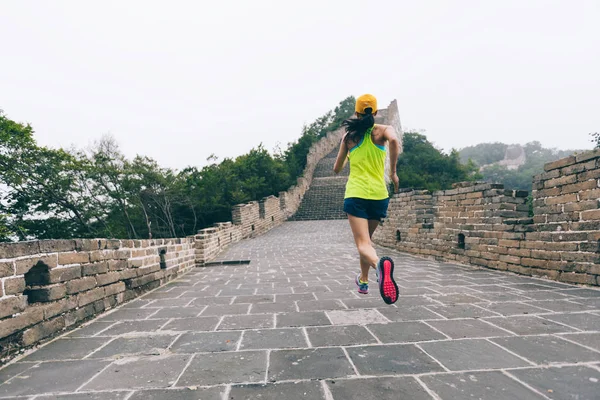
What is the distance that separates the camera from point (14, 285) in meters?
2.08

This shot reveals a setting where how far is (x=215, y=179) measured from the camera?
50.2 ft

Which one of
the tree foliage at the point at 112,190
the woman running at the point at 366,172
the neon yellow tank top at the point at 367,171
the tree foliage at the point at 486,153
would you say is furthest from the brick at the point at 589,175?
the tree foliage at the point at 486,153

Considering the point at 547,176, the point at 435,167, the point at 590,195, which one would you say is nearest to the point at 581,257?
the point at 590,195

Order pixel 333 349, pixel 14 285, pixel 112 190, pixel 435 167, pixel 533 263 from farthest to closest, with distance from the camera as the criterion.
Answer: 1. pixel 435 167
2. pixel 112 190
3. pixel 533 263
4. pixel 14 285
5. pixel 333 349

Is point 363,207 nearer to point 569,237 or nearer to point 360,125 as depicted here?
point 360,125

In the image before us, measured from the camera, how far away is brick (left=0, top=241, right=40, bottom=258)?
2047mm

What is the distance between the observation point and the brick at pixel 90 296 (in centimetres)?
274

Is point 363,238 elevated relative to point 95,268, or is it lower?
elevated

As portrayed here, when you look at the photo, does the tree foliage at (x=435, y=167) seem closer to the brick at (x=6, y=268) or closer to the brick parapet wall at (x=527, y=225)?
the brick parapet wall at (x=527, y=225)

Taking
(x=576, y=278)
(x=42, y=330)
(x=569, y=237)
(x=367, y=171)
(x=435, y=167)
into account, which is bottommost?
(x=576, y=278)

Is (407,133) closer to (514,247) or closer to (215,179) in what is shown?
(215,179)

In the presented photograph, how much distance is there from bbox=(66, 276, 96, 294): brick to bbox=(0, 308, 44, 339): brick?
14.4 inches

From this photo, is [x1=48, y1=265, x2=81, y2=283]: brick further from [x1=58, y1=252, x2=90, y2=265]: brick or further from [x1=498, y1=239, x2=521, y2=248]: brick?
[x1=498, y1=239, x2=521, y2=248]: brick

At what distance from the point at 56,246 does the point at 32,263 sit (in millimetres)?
291
